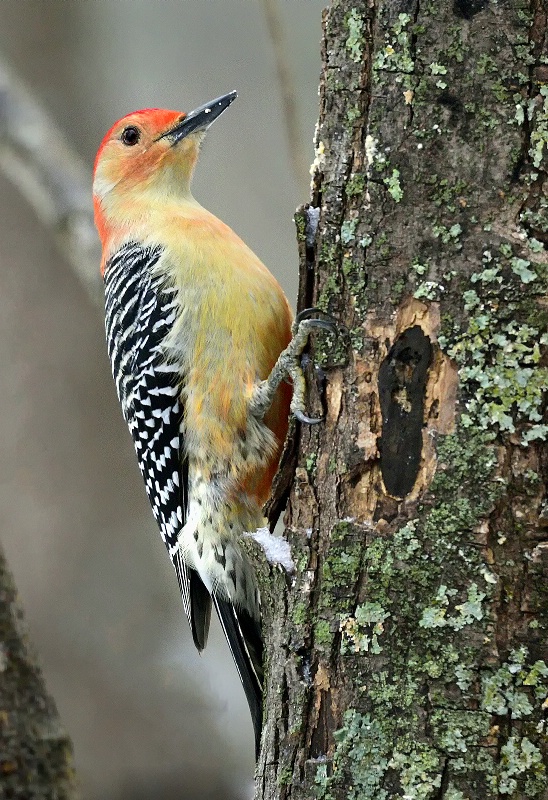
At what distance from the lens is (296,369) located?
2541 mm

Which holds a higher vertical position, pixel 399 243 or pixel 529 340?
pixel 399 243

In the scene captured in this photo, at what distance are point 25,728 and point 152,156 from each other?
2.18m

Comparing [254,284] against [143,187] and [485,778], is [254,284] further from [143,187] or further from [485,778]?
[485,778]

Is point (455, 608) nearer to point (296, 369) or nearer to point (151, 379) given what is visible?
point (296, 369)

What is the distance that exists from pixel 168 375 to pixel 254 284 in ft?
1.38

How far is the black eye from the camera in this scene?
371 centimetres

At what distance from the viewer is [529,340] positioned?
6.48 ft

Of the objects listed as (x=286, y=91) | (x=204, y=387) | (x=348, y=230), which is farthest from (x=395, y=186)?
(x=286, y=91)

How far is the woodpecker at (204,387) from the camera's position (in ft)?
9.76

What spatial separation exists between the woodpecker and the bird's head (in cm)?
4

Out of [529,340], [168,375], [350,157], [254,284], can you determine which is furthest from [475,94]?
[168,375]

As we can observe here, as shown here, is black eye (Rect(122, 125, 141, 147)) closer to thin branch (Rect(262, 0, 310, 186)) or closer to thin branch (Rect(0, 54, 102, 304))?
thin branch (Rect(262, 0, 310, 186))

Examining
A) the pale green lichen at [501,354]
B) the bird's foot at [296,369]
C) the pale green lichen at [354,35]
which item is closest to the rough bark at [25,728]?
the bird's foot at [296,369]

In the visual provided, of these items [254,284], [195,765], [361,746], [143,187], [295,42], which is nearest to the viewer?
[361,746]
